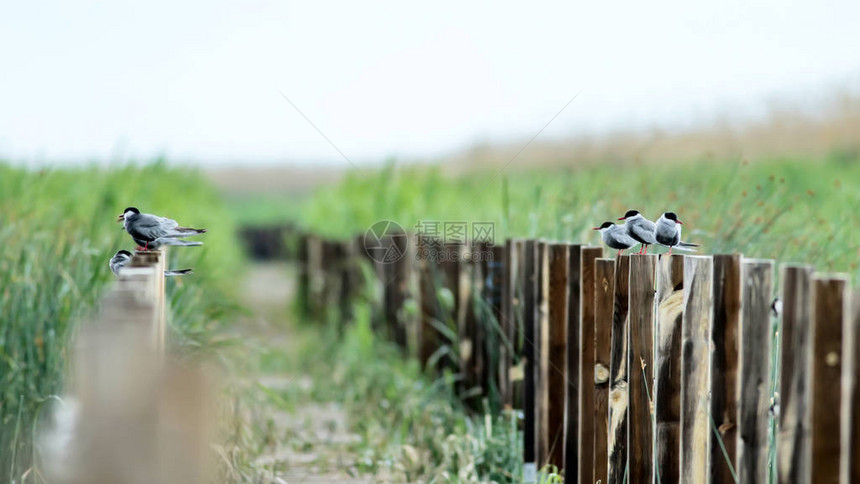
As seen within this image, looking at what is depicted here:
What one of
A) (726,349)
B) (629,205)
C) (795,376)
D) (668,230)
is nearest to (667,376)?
(726,349)

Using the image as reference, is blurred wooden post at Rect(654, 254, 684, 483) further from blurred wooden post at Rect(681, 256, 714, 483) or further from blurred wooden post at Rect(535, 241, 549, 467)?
blurred wooden post at Rect(535, 241, 549, 467)

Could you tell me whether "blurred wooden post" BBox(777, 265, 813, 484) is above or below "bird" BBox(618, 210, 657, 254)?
below

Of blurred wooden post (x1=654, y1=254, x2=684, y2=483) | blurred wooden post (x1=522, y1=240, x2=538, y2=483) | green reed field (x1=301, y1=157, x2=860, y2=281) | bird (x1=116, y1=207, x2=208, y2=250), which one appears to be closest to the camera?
blurred wooden post (x1=654, y1=254, x2=684, y2=483)

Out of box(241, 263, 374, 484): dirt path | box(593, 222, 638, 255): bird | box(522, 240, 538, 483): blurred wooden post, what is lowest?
box(241, 263, 374, 484): dirt path

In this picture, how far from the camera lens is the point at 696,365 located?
251cm

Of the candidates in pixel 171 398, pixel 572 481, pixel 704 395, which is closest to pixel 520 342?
pixel 572 481

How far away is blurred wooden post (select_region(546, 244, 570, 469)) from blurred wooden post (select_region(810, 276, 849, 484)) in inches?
58.3

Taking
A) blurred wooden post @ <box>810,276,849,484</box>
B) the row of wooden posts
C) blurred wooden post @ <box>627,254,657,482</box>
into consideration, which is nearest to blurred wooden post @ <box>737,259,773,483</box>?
the row of wooden posts

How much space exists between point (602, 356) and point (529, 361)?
90cm

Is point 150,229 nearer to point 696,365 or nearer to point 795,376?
point 696,365

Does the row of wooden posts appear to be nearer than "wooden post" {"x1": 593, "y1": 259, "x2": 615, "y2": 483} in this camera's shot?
Yes

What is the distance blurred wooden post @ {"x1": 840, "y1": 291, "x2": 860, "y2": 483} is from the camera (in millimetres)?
2006

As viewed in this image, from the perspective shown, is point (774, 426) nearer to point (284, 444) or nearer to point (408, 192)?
point (284, 444)

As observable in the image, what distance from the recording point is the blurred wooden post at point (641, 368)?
2689 mm
